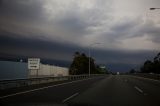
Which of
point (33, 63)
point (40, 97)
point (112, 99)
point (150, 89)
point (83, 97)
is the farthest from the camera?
point (33, 63)

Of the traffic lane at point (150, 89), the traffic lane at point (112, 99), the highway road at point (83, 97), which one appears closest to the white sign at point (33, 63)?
the traffic lane at point (150, 89)

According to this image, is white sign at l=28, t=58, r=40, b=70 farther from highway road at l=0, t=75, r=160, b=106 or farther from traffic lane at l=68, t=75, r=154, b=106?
traffic lane at l=68, t=75, r=154, b=106

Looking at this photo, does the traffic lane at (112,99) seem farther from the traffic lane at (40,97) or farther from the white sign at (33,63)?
the white sign at (33,63)

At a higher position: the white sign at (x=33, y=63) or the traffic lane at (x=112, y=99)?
the white sign at (x=33, y=63)

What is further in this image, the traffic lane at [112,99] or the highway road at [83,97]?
the traffic lane at [112,99]

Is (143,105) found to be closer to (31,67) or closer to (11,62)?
(11,62)

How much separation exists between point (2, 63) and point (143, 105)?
23.2 meters

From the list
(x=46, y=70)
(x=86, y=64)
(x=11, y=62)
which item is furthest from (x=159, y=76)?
(x=86, y=64)

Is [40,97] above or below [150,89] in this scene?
below

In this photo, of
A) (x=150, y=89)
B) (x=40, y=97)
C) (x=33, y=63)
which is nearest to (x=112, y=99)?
(x=40, y=97)

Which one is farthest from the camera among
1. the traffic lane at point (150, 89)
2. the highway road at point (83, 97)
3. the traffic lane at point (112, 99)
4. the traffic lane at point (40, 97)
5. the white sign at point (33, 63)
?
the white sign at point (33, 63)

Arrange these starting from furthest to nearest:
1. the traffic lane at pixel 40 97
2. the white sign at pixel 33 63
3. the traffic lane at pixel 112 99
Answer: the white sign at pixel 33 63 → the traffic lane at pixel 40 97 → the traffic lane at pixel 112 99

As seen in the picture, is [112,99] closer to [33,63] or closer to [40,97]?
[40,97]

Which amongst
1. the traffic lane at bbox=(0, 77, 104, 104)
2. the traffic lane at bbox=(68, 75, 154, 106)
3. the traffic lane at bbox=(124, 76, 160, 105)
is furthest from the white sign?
the traffic lane at bbox=(68, 75, 154, 106)
